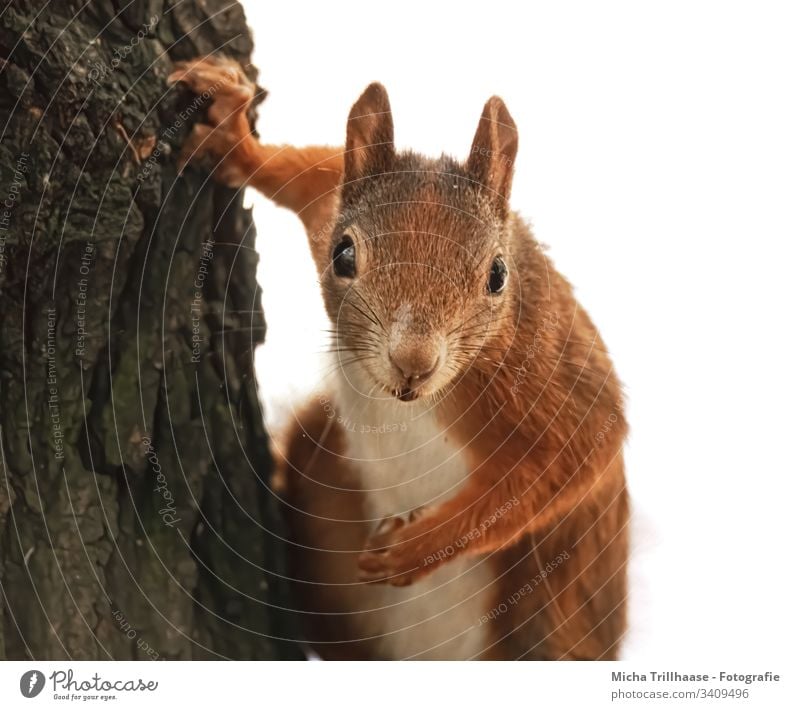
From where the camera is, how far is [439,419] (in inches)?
29.0

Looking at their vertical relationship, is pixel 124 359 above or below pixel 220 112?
below

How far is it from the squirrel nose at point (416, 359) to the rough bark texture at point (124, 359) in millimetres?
154

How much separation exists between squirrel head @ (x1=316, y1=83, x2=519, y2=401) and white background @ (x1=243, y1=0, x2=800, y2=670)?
3 centimetres

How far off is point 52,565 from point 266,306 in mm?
309

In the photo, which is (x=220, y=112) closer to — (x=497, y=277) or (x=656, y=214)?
(x=497, y=277)

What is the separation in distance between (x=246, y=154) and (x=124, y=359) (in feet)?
0.71

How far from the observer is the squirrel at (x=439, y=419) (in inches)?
27.1

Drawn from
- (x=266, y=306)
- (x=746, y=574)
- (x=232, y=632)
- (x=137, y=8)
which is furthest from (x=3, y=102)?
(x=746, y=574)

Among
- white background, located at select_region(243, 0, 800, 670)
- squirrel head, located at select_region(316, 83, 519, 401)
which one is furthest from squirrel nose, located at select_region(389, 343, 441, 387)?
white background, located at select_region(243, 0, 800, 670)

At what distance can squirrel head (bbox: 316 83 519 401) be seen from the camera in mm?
675

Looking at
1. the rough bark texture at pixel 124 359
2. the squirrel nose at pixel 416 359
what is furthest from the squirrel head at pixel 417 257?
the rough bark texture at pixel 124 359

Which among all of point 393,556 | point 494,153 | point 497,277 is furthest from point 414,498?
point 494,153

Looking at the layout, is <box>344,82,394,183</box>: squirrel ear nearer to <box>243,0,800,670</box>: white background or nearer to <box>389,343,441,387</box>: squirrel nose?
<box>243,0,800,670</box>: white background

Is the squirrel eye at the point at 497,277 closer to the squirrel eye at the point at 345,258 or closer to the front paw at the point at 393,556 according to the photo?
the squirrel eye at the point at 345,258
